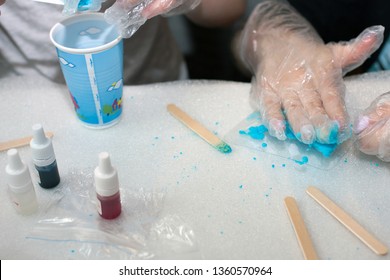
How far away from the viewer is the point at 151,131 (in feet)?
2.43

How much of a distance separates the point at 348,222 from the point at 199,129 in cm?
27

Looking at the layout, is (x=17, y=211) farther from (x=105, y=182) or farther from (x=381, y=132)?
(x=381, y=132)

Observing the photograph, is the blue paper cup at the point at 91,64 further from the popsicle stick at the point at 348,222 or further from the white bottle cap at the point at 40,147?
the popsicle stick at the point at 348,222

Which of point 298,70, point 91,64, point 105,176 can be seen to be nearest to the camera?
point 105,176

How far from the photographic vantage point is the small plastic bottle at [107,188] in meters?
0.54

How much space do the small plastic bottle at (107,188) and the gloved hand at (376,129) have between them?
→ 37cm

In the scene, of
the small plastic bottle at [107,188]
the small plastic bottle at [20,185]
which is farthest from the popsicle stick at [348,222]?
the small plastic bottle at [20,185]

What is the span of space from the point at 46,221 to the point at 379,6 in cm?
83

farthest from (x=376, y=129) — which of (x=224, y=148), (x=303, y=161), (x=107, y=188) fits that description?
(x=107, y=188)

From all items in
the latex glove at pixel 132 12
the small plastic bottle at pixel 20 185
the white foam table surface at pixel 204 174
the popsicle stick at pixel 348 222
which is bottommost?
the white foam table surface at pixel 204 174

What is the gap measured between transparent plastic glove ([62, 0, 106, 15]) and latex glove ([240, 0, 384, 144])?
1.00 ft

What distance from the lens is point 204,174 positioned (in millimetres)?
667

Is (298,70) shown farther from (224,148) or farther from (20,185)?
(20,185)

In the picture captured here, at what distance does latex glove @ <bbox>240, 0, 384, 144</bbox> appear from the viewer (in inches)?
27.2
